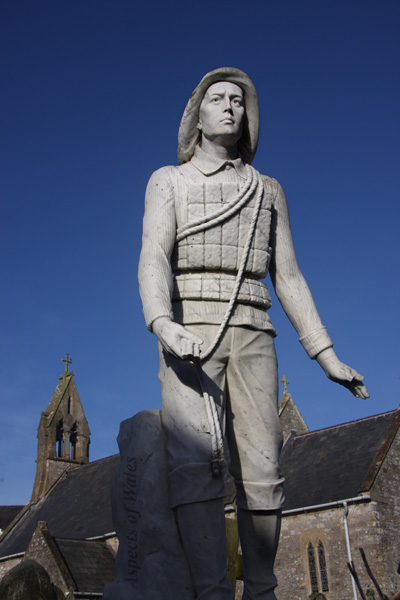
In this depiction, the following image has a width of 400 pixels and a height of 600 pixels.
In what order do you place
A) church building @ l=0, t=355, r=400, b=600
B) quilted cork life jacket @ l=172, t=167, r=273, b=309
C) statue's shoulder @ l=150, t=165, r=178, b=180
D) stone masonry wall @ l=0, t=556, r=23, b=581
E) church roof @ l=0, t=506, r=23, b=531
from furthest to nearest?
church roof @ l=0, t=506, r=23, b=531, stone masonry wall @ l=0, t=556, r=23, b=581, church building @ l=0, t=355, r=400, b=600, statue's shoulder @ l=150, t=165, r=178, b=180, quilted cork life jacket @ l=172, t=167, r=273, b=309

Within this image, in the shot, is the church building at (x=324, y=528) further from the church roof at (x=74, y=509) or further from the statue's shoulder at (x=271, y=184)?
the statue's shoulder at (x=271, y=184)

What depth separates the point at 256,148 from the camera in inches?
192

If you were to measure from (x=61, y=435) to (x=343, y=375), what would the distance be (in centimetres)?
4851

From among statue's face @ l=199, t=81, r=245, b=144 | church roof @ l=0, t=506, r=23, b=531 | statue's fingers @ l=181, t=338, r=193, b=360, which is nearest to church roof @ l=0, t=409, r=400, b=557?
church roof @ l=0, t=506, r=23, b=531

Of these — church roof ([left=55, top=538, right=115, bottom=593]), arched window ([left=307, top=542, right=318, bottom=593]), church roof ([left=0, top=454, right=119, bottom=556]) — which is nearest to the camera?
arched window ([left=307, top=542, right=318, bottom=593])

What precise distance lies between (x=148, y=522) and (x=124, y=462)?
1.43 feet

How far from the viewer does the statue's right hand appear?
365cm

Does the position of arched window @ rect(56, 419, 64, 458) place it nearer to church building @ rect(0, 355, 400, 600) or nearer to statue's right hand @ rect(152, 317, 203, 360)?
church building @ rect(0, 355, 400, 600)

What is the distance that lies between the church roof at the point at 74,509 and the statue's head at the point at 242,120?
3040 centimetres

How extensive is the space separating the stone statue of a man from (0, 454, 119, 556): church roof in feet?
99.7

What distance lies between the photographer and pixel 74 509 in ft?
129

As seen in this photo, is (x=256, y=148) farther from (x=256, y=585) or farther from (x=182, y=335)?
(x=256, y=585)

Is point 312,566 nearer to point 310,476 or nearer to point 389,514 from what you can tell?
point 389,514

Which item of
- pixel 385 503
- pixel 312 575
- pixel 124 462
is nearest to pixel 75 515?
pixel 312 575
